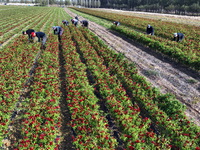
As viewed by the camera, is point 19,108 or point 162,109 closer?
point 19,108

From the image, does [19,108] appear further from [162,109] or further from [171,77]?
[171,77]

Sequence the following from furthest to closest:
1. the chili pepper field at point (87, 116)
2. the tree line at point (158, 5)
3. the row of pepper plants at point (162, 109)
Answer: the tree line at point (158, 5) → the row of pepper plants at point (162, 109) → the chili pepper field at point (87, 116)

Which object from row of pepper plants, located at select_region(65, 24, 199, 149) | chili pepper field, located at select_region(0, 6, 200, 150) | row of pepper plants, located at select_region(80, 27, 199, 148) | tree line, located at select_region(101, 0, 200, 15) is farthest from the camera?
tree line, located at select_region(101, 0, 200, 15)

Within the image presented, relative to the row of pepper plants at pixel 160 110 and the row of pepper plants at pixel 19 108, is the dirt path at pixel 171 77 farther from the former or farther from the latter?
the row of pepper plants at pixel 19 108

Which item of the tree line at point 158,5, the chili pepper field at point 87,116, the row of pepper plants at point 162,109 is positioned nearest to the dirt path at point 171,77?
the row of pepper plants at point 162,109

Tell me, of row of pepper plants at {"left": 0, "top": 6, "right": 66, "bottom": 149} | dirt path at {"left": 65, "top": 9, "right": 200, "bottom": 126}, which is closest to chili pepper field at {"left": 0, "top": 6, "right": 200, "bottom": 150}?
row of pepper plants at {"left": 0, "top": 6, "right": 66, "bottom": 149}

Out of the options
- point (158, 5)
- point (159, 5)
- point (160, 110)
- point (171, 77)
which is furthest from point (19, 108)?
point (159, 5)

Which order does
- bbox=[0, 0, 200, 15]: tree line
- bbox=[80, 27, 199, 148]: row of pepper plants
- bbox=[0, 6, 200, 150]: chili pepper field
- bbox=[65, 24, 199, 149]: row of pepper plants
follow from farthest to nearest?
bbox=[0, 0, 200, 15]: tree line < bbox=[80, 27, 199, 148]: row of pepper plants < bbox=[65, 24, 199, 149]: row of pepper plants < bbox=[0, 6, 200, 150]: chili pepper field

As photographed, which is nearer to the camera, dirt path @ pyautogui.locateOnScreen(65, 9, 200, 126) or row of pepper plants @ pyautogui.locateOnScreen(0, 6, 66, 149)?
row of pepper plants @ pyautogui.locateOnScreen(0, 6, 66, 149)

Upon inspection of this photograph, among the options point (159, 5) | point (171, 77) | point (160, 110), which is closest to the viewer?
point (160, 110)

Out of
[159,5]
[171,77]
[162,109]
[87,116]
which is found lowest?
[162,109]

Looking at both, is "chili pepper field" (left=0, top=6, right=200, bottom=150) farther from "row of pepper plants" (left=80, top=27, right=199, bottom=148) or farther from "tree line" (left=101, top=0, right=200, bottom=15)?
"tree line" (left=101, top=0, right=200, bottom=15)

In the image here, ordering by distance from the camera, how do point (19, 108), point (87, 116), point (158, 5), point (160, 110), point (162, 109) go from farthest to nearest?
point (158, 5)
point (162, 109)
point (19, 108)
point (160, 110)
point (87, 116)

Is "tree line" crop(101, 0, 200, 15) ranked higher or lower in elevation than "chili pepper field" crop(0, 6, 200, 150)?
higher
